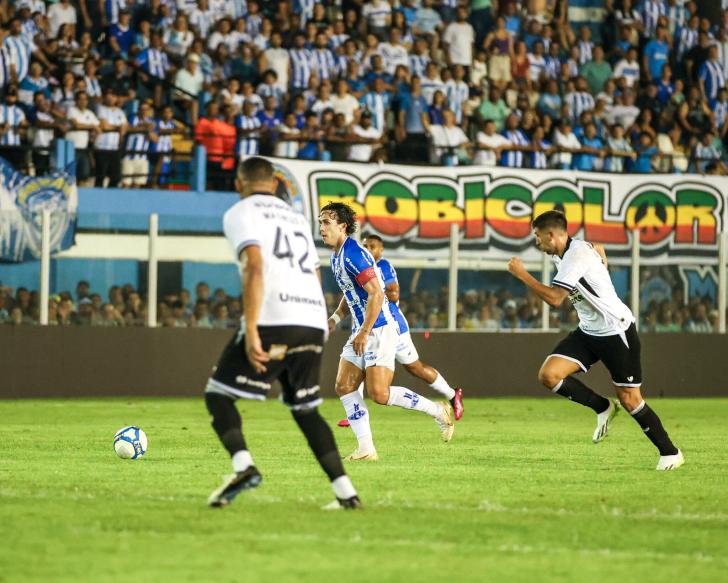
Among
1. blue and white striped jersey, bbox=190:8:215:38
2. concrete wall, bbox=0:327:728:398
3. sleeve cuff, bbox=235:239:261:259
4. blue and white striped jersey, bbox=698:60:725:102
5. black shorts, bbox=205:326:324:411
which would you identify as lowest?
concrete wall, bbox=0:327:728:398

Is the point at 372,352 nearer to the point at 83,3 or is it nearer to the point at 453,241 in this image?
the point at 453,241

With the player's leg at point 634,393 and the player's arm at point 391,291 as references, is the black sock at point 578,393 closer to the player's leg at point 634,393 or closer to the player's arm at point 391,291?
the player's leg at point 634,393

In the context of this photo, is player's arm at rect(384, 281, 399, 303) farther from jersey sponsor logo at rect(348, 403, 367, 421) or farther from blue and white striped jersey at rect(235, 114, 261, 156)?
blue and white striped jersey at rect(235, 114, 261, 156)

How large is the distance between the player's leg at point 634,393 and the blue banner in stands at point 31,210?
10.7 m

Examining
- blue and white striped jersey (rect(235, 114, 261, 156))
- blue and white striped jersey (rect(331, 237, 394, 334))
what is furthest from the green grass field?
blue and white striped jersey (rect(235, 114, 261, 156))

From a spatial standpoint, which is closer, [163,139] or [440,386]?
[440,386]

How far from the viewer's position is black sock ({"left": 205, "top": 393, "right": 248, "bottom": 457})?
845 cm

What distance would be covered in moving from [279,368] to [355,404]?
4402mm

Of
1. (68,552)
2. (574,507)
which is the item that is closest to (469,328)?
(574,507)

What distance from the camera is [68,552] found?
7.21 m

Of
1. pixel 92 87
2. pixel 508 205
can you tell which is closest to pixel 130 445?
pixel 92 87

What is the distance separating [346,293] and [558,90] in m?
16.5

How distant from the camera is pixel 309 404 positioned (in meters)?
8.62

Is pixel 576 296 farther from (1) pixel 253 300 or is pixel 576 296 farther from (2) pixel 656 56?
(2) pixel 656 56
